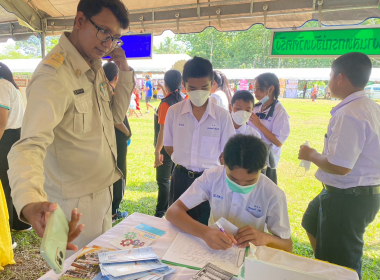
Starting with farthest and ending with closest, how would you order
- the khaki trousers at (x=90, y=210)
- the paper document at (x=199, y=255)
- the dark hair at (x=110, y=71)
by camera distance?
the dark hair at (x=110, y=71) → the khaki trousers at (x=90, y=210) → the paper document at (x=199, y=255)

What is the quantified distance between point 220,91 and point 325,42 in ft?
4.48

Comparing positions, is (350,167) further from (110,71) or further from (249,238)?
(110,71)

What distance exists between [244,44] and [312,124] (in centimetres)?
1986

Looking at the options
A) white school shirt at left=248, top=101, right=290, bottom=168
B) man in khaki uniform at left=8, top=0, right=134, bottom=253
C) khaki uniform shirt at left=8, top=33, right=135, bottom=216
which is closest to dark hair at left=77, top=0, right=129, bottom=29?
man in khaki uniform at left=8, top=0, right=134, bottom=253

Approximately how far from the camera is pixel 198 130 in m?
2.10

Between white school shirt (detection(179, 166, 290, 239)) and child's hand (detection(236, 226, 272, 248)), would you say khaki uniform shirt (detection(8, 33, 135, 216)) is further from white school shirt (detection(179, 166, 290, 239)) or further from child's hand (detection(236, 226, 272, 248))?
child's hand (detection(236, 226, 272, 248))

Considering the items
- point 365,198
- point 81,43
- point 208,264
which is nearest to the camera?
point 208,264

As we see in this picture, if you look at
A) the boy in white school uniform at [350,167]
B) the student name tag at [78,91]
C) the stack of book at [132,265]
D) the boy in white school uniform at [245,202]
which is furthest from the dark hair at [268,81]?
the stack of book at [132,265]

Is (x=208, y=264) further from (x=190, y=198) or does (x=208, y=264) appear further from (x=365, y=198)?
(x=365, y=198)

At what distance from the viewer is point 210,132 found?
2.10 m

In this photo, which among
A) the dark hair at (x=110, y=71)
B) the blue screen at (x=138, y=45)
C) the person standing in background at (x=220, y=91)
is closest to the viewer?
the dark hair at (x=110, y=71)

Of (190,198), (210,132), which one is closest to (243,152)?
(190,198)

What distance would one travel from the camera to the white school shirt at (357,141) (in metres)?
1.67

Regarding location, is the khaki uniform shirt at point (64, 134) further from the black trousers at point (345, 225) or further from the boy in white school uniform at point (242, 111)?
the black trousers at point (345, 225)
